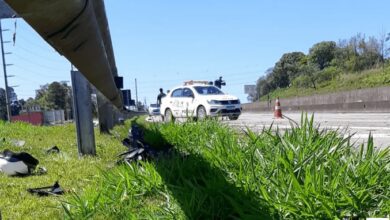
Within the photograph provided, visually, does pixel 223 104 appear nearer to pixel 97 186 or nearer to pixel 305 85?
pixel 97 186

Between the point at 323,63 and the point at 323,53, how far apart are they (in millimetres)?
2662

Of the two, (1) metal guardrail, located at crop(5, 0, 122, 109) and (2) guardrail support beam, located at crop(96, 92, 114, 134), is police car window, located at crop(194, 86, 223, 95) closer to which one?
(2) guardrail support beam, located at crop(96, 92, 114, 134)

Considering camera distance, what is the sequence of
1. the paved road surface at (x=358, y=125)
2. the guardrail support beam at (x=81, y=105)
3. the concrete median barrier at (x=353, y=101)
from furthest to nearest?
the concrete median barrier at (x=353, y=101), the paved road surface at (x=358, y=125), the guardrail support beam at (x=81, y=105)

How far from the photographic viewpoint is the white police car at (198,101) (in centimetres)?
2003

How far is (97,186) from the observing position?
360 cm

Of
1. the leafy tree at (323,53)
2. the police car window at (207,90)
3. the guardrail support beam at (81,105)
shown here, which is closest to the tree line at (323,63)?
the leafy tree at (323,53)

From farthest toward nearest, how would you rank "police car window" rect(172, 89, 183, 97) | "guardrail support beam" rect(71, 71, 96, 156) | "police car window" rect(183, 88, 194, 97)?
"police car window" rect(172, 89, 183, 97) < "police car window" rect(183, 88, 194, 97) < "guardrail support beam" rect(71, 71, 96, 156)

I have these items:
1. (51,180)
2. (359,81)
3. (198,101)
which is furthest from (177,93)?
(359,81)

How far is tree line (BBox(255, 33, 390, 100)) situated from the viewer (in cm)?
4931

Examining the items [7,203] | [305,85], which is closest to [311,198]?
[7,203]

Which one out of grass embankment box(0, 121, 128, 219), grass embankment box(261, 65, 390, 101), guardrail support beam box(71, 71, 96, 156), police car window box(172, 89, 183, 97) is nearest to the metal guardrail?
grass embankment box(0, 121, 128, 219)

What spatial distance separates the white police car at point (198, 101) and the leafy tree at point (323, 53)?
5509 cm

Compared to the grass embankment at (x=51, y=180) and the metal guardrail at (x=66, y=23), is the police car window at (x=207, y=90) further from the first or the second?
the metal guardrail at (x=66, y=23)

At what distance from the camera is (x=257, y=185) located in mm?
2889
